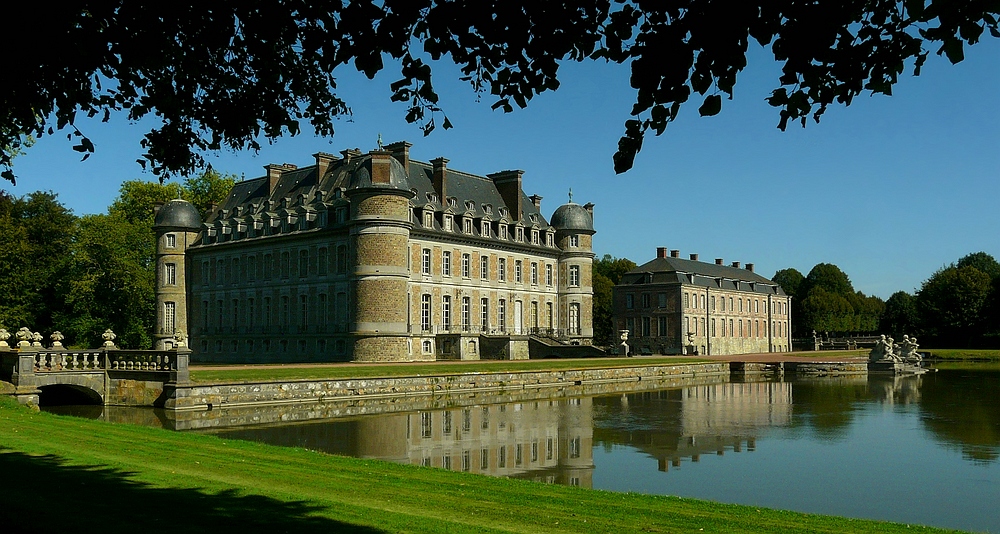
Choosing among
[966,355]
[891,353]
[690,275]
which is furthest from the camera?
[690,275]

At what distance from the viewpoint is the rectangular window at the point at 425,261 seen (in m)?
39.3

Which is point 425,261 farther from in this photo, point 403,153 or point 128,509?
point 128,509

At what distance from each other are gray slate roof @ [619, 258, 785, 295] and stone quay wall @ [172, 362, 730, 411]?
22324 mm

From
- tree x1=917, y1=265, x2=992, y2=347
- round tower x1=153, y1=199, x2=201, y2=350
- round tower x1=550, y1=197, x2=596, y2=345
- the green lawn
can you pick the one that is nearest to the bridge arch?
the green lawn

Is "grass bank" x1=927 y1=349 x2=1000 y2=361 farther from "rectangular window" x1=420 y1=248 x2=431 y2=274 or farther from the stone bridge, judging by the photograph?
the stone bridge

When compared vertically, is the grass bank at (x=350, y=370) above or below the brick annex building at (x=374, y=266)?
below

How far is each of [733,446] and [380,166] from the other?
912 inches

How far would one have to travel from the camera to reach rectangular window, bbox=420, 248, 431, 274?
39.3 metres

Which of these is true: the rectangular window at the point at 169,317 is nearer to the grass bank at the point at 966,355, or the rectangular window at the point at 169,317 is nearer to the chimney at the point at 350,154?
the chimney at the point at 350,154

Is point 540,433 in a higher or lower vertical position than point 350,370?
lower

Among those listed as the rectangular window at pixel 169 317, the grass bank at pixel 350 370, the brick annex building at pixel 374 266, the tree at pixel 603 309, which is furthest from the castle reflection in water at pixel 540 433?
the tree at pixel 603 309

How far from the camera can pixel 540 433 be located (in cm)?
1719

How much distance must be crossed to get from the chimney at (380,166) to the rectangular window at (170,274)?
14.8 meters

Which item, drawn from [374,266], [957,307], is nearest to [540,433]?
[374,266]
